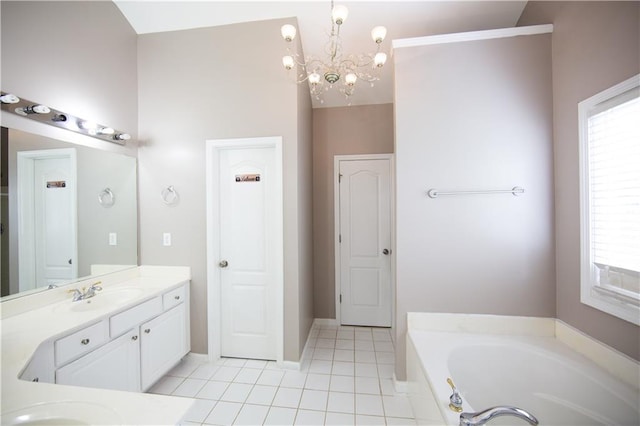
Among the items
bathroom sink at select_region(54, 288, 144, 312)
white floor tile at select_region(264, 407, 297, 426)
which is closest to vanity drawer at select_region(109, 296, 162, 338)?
bathroom sink at select_region(54, 288, 144, 312)

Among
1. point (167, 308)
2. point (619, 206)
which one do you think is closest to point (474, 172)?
point (619, 206)

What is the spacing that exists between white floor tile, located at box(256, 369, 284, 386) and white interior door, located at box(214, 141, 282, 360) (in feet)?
0.58

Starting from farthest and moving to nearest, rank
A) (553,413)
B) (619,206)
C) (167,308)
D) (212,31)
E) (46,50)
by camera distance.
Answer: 1. (212,31)
2. (167,308)
3. (46,50)
4. (553,413)
5. (619,206)

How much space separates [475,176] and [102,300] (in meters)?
3.01

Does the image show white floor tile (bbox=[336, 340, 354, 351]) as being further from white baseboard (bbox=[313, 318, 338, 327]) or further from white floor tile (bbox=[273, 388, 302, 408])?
white floor tile (bbox=[273, 388, 302, 408])

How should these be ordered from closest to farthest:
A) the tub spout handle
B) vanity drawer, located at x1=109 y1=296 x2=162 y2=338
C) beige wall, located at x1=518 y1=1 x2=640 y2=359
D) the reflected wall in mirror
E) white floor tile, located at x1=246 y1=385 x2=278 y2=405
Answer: the tub spout handle, beige wall, located at x1=518 y1=1 x2=640 y2=359, the reflected wall in mirror, vanity drawer, located at x1=109 y1=296 x2=162 y2=338, white floor tile, located at x1=246 y1=385 x2=278 y2=405

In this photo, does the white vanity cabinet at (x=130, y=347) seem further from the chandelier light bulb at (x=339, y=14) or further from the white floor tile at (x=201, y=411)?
the chandelier light bulb at (x=339, y=14)

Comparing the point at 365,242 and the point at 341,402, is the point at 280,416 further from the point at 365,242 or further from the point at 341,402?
the point at 365,242

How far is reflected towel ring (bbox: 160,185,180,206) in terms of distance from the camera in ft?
7.61

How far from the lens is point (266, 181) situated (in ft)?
7.72

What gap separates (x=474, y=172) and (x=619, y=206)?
736mm

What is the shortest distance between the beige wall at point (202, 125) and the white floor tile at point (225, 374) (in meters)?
0.28

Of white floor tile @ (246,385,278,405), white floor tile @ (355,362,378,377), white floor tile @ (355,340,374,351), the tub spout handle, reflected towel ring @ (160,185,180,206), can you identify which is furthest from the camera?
white floor tile @ (355,340,374,351)

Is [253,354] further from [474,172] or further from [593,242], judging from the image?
[593,242]
